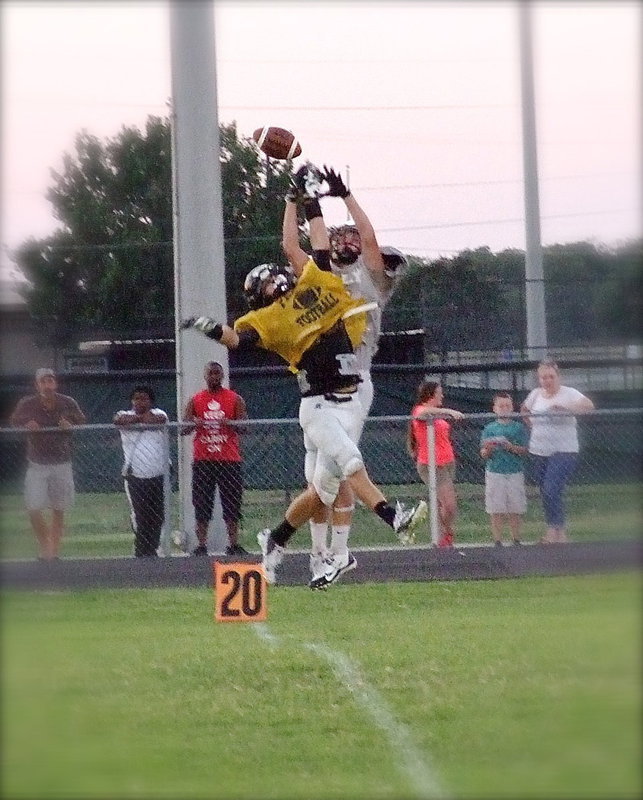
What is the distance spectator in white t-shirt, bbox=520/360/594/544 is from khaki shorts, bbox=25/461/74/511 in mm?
4409

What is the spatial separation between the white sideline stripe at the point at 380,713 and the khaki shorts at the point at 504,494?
2.79 metres

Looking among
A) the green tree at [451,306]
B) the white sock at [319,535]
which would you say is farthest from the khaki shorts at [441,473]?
the green tree at [451,306]

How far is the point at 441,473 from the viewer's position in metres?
13.6

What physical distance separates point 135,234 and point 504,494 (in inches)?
710

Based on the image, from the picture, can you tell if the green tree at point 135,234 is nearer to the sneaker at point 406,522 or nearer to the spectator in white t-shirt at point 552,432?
the spectator in white t-shirt at point 552,432

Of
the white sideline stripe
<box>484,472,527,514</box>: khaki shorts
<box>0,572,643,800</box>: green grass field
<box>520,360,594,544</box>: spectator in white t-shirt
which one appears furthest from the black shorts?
the white sideline stripe

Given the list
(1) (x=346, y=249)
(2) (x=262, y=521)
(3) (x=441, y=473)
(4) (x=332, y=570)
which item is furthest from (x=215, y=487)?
(1) (x=346, y=249)

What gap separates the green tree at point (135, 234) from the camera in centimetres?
2352

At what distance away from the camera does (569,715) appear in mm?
1880

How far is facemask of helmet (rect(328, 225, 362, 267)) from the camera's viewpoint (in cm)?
878

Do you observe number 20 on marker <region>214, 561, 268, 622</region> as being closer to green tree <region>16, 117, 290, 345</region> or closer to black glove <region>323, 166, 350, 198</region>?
black glove <region>323, 166, 350, 198</region>

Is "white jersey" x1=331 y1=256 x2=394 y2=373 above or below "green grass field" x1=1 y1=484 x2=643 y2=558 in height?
above

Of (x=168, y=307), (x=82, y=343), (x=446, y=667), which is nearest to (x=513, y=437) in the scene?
(x=446, y=667)

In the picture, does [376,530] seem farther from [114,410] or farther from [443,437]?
[114,410]
